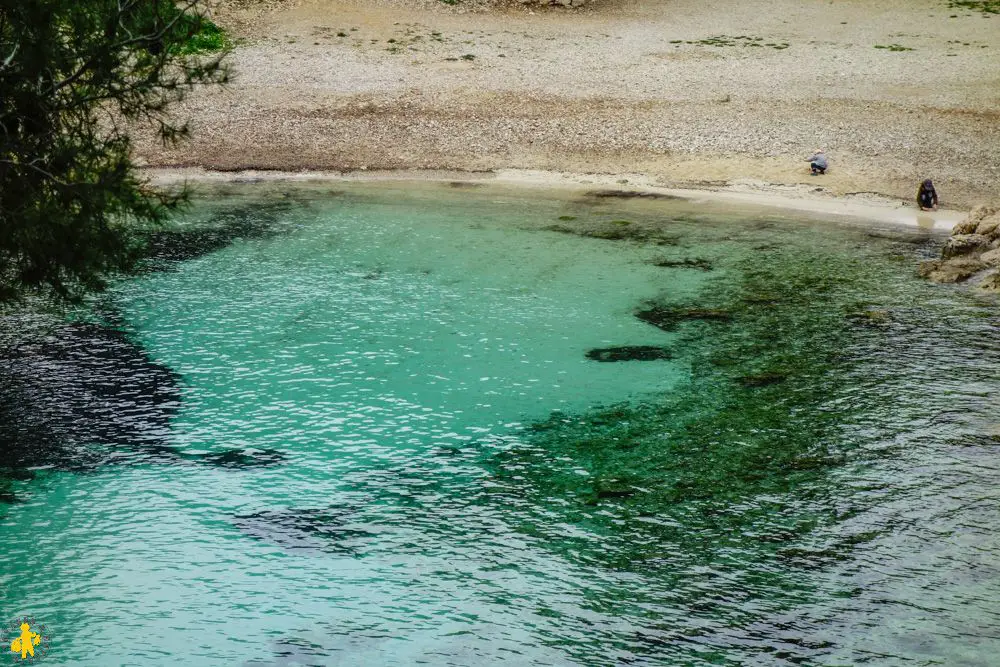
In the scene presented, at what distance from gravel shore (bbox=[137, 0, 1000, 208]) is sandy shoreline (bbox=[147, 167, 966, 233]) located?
36 cm

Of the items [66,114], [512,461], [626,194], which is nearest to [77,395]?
[66,114]

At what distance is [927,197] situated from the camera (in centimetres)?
2377

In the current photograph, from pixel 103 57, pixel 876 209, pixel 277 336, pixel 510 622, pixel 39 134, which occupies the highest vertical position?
pixel 103 57

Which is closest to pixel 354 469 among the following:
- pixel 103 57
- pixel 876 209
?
pixel 103 57

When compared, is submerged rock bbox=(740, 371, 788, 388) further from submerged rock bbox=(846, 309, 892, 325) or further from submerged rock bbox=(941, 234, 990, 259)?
submerged rock bbox=(941, 234, 990, 259)

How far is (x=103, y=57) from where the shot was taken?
11.3 m

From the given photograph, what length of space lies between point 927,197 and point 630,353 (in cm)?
1069

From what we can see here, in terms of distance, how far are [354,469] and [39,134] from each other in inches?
211

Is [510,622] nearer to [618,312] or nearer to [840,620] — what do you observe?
[840,620]

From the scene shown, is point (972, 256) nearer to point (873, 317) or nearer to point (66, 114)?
point (873, 317)

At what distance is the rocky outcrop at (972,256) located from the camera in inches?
778

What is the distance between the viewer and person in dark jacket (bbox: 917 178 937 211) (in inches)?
934

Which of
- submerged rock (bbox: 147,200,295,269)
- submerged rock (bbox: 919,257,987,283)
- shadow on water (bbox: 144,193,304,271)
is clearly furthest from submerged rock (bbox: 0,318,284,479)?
submerged rock (bbox: 919,257,987,283)

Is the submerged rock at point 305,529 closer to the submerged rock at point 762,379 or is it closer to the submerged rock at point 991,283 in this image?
the submerged rock at point 762,379
